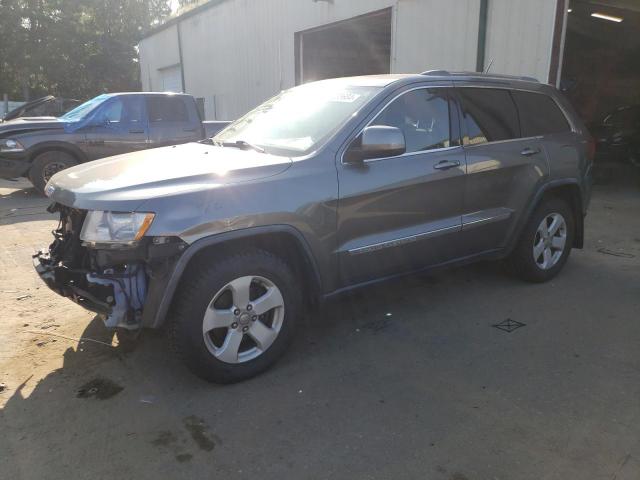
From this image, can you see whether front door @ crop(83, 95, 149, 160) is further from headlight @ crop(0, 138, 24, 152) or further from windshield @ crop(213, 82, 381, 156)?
windshield @ crop(213, 82, 381, 156)

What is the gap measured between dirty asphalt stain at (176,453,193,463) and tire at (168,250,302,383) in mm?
545

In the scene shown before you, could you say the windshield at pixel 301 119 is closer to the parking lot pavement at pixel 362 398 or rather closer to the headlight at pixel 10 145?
the parking lot pavement at pixel 362 398

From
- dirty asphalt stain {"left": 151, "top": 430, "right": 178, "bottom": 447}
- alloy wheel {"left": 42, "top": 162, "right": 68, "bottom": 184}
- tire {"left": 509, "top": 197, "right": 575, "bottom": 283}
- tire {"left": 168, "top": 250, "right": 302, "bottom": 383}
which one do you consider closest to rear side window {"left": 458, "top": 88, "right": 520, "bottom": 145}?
tire {"left": 509, "top": 197, "right": 575, "bottom": 283}

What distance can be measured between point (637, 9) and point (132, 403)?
47.9 ft

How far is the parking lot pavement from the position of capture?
2.46 meters

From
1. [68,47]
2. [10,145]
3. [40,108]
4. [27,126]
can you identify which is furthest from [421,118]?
[68,47]

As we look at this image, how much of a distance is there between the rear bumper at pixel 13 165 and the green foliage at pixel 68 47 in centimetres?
3319

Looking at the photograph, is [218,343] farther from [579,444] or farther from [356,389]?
[579,444]

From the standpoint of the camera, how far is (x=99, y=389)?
3084 mm

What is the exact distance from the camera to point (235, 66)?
52.4 feet

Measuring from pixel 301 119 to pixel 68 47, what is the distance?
4095 cm

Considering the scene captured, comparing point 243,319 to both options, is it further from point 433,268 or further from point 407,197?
point 433,268

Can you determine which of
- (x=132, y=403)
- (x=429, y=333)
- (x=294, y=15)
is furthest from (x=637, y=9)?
(x=132, y=403)

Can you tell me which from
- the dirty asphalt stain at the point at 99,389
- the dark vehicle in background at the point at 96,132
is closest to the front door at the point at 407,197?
the dirty asphalt stain at the point at 99,389
